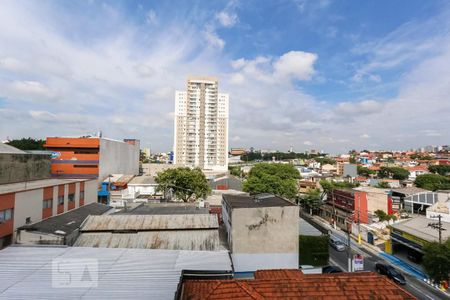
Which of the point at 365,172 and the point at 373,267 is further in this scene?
the point at 365,172

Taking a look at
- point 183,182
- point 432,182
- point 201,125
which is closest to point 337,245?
point 183,182

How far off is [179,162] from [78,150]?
49.9 m

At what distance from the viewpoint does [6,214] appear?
1995 centimetres

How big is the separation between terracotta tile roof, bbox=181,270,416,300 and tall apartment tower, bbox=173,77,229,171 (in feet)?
316

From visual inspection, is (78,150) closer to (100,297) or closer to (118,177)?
(118,177)

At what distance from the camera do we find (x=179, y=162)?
105938 mm

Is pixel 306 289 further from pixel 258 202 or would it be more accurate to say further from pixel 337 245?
pixel 337 245

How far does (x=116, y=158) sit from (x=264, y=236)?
5818 centimetres

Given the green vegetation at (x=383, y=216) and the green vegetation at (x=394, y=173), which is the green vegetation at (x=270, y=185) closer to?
the green vegetation at (x=383, y=216)

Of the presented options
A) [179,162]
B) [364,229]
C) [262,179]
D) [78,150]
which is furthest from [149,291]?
[179,162]

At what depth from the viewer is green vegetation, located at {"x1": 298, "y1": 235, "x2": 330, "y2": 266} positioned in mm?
24688

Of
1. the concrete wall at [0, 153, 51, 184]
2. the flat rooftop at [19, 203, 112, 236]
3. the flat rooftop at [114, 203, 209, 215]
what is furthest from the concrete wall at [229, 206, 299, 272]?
the concrete wall at [0, 153, 51, 184]

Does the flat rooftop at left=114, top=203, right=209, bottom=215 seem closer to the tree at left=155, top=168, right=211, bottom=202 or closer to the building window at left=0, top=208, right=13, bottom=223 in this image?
the building window at left=0, top=208, right=13, bottom=223

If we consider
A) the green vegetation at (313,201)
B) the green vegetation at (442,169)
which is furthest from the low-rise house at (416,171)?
the green vegetation at (313,201)
